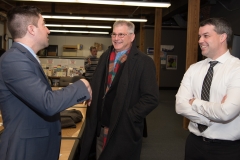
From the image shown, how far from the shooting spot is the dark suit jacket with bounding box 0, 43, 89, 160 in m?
1.36

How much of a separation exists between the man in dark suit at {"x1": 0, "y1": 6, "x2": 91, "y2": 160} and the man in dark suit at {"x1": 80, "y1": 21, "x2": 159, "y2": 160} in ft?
2.51

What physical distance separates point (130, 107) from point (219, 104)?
0.80 meters

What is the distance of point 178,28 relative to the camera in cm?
1378

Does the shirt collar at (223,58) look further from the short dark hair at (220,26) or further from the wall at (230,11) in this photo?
the wall at (230,11)

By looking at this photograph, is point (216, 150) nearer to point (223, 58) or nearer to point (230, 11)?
point (223, 58)

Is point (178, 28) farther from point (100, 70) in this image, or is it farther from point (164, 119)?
point (100, 70)

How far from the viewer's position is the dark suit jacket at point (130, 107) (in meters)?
2.29

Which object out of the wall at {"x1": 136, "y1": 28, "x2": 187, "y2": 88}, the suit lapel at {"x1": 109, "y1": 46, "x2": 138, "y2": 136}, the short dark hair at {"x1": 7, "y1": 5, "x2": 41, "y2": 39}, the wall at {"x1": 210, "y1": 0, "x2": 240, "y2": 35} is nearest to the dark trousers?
the suit lapel at {"x1": 109, "y1": 46, "x2": 138, "y2": 136}

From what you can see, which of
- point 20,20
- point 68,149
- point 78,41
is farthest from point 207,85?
point 78,41

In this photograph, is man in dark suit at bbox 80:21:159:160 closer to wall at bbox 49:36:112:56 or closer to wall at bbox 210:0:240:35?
wall at bbox 210:0:240:35

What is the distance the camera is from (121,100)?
2.27 metres

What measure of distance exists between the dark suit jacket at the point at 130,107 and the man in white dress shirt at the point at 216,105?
1.12ft

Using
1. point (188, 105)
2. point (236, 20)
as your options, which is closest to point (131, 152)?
point (188, 105)

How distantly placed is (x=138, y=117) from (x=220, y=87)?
0.74 metres
